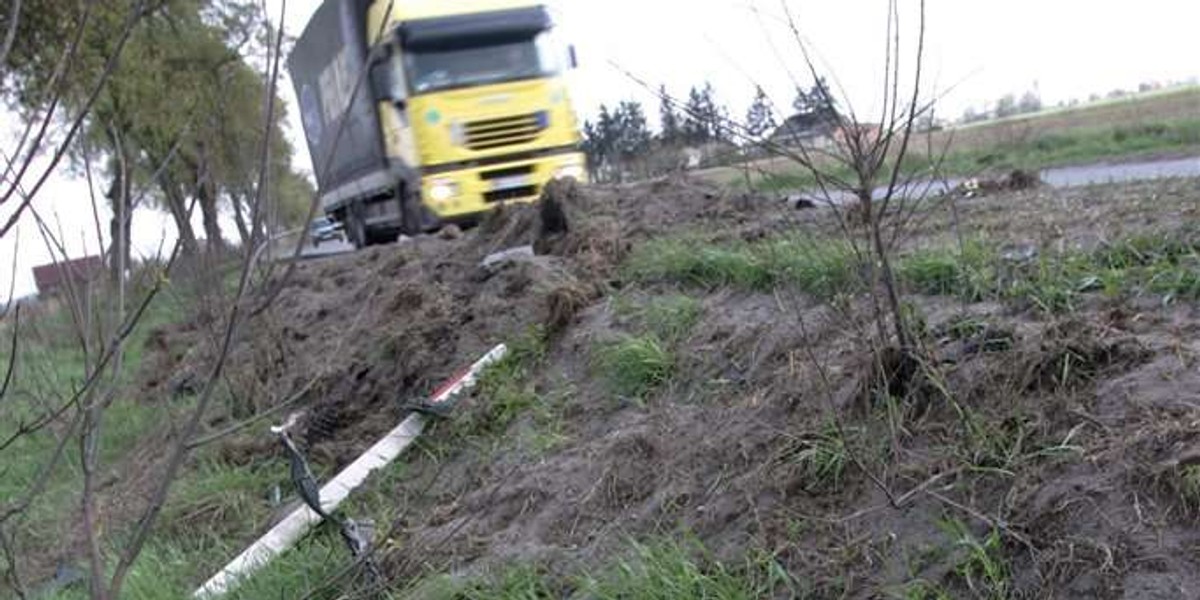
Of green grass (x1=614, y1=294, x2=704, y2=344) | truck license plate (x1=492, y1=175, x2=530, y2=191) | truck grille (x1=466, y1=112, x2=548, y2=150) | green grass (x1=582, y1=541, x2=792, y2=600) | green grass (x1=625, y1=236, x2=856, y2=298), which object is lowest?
green grass (x1=582, y1=541, x2=792, y2=600)

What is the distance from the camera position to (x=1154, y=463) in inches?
91.1

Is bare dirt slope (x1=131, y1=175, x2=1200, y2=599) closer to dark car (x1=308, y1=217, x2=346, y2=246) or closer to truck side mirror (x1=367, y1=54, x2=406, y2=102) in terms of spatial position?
dark car (x1=308, y1=217, x2=346, y2=246)

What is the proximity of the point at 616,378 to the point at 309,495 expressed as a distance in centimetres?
131

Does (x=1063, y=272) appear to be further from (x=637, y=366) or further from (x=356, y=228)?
(x=356, y=228)

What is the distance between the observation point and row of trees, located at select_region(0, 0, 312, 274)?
1.78m

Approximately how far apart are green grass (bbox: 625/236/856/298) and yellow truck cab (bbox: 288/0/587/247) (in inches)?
302

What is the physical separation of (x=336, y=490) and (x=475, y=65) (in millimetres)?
9538

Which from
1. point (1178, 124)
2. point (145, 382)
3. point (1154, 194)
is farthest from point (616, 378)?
point (1178, 124)

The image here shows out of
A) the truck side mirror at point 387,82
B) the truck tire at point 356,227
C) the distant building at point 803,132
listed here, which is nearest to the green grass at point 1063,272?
the distant building at point 803,132

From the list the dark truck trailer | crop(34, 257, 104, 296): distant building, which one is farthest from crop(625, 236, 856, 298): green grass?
the dark truck trailer

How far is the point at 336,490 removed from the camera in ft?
14.6

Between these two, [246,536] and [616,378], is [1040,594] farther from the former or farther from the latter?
[246,536]

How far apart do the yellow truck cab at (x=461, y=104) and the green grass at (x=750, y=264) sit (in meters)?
7.67

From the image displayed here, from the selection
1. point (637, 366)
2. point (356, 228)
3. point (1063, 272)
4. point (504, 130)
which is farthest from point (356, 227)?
point (1063, 272)
